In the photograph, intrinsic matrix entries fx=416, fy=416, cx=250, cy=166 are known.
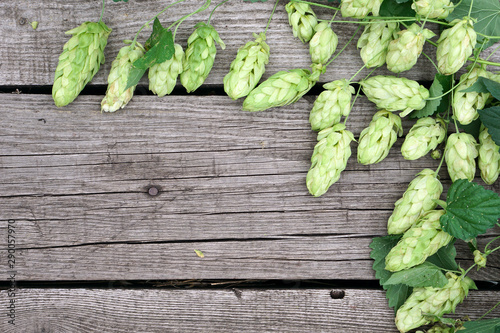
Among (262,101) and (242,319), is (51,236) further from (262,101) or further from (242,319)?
(262,101)

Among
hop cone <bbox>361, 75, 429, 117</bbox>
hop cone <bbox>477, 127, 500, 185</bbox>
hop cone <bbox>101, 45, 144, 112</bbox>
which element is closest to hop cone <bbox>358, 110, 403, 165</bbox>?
hop cone <bbox>361, 75, 429, 117</bbox>

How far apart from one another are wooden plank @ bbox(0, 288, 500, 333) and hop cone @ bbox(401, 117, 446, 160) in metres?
0.50

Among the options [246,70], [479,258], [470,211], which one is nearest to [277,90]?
[246,70]

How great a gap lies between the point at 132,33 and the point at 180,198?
580mm

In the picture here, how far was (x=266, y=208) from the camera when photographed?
4.69 ft

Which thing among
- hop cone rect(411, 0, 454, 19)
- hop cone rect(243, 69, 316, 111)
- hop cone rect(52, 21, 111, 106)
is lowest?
hop cone rect(243, 69, 316, 111)

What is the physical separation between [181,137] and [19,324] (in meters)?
0.85

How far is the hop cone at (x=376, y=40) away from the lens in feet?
4.25

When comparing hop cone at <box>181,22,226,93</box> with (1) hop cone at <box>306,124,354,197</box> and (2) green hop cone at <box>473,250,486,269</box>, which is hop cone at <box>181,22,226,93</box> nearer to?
(1) hop cone at <box>306,124,354,197</box>

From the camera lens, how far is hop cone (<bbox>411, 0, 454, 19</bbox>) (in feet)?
3.91

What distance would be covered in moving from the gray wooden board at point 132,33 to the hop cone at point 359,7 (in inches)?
5.4

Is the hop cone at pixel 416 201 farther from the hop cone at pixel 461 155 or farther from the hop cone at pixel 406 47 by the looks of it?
the hop cone at pixel 406 47

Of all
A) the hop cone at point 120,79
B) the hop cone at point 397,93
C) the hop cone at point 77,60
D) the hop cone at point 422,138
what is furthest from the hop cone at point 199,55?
the hop cone at point 422,138

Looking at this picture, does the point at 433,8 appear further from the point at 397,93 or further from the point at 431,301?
the point at 431,301
